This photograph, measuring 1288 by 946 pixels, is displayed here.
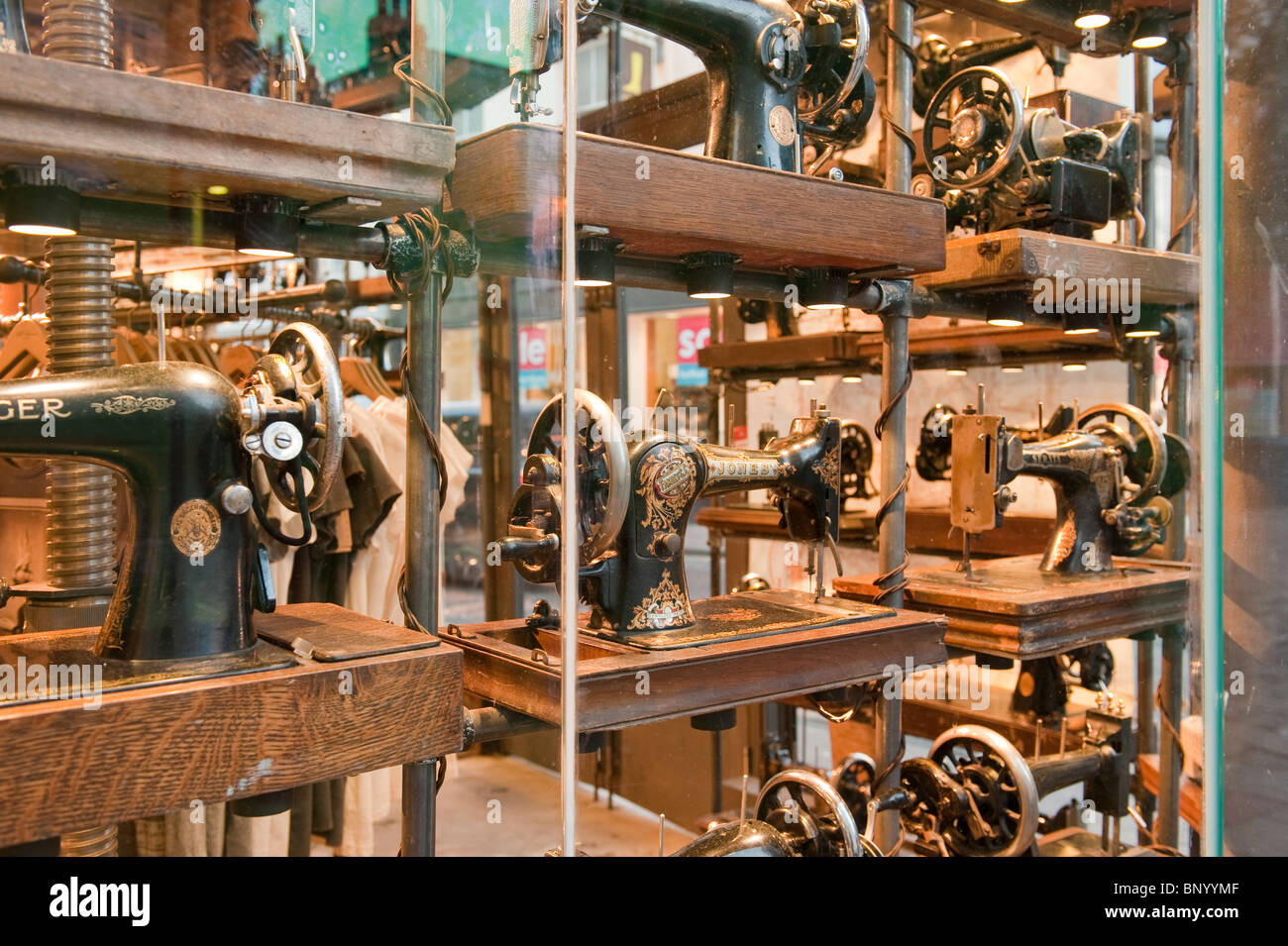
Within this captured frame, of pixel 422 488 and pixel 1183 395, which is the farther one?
pixel 1183 395

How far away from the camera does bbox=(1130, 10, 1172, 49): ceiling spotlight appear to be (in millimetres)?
2131

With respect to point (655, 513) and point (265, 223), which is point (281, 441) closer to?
point (265, 223)

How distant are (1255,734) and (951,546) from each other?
3.50 ft

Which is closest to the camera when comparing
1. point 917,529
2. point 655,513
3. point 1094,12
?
point 655,513

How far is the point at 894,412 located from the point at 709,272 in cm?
54

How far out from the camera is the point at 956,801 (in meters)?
1.79

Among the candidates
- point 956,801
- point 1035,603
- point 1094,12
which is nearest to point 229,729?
point 956,801

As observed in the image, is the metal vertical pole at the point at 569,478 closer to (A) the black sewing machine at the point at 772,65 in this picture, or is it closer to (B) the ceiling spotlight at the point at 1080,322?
(A) the black sewing machine at the point at 772,65

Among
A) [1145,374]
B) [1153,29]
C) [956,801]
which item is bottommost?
[956,801]

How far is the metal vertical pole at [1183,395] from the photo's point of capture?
2.16 metres

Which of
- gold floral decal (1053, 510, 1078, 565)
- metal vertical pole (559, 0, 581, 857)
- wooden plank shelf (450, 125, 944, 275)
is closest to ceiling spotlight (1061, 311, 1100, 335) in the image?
gold floral decal (1053, 510, 1078, 565)
